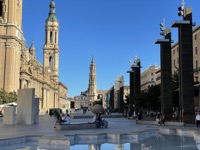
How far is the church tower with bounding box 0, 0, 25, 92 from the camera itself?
233 ft

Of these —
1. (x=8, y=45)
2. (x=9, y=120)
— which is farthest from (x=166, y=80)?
(x=8, y=45)

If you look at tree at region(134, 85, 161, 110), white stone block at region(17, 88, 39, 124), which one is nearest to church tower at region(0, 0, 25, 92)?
tree at region(134, 85, 161, 110)

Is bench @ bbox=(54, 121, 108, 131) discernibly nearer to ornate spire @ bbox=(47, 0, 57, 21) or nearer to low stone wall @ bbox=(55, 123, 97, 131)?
low stone wall @ bbox=(55, 123, 97, 131)

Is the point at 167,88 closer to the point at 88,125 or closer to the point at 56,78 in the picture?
the point at 88,125

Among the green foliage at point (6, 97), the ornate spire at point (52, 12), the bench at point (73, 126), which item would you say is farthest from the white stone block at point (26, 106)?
the ornate spire at point (52, 12)

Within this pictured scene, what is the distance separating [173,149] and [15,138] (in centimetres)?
788

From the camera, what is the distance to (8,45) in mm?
72312

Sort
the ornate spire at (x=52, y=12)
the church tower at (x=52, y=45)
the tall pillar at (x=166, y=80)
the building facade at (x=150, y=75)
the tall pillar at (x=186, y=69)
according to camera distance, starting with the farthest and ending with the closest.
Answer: the ornate spire at (x=52, y=12)
the church tower at (x=52, y=45)
the building facade at (x=150, y=75)
the tall pillar at (x=166, y=80)
the tall pillar at (x=186, y=69)

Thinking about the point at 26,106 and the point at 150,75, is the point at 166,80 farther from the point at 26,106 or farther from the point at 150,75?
the point at 150,75

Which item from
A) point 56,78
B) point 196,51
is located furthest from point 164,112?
point 56,78

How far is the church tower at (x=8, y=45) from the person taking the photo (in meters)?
71.0

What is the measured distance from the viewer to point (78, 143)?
17609mm

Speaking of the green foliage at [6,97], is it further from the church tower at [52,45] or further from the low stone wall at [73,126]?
the church tower at [52,45]

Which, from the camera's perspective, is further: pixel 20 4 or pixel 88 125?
pixel 20 4
